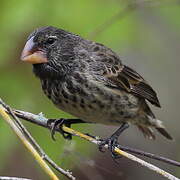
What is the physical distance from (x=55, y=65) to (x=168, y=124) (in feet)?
14.7

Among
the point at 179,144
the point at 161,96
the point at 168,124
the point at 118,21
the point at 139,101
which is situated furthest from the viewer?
the point at 161,96

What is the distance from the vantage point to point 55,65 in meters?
5.32

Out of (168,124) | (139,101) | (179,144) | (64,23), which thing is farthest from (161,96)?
(64,23)

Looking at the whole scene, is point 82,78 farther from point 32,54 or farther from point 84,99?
point 32,54

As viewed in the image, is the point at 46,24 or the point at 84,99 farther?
the point at 46,24

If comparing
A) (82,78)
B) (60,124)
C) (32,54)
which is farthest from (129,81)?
(32,54)

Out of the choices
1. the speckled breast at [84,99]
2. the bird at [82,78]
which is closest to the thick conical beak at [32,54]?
the bird at [82,78]

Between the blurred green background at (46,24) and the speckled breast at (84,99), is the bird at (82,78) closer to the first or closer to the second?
the speckled breast at (84,99)

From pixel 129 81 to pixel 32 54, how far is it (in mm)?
1234

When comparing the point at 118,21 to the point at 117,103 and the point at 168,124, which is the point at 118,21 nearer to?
the point at 117,103

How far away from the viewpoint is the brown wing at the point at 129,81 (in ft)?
18.7

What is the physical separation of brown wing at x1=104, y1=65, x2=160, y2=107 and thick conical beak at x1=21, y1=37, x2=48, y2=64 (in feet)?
2.24

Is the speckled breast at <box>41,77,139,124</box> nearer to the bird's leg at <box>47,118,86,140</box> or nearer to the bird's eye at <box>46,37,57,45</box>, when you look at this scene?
the bird's leg at <box>47,118,86,140</box>

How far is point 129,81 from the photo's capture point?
19.4 ft
